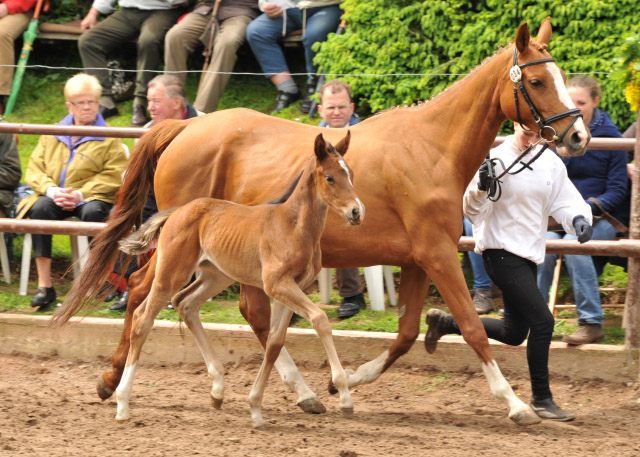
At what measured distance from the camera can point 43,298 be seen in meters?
6.93

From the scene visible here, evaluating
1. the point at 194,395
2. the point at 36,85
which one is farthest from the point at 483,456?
the point at 36,85

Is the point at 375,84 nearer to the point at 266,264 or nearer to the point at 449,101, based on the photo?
the point at 449,101

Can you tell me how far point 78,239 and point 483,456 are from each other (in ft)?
13.0

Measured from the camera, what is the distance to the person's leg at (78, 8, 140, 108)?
9609 mm

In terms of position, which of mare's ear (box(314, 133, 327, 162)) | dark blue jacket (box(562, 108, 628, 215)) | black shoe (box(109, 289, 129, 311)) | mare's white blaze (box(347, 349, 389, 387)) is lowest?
black shoe (box(109, 289, 129, 311))

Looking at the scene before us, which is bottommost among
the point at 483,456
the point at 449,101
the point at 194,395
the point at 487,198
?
the point at 194,395

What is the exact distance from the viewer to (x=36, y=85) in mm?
10367

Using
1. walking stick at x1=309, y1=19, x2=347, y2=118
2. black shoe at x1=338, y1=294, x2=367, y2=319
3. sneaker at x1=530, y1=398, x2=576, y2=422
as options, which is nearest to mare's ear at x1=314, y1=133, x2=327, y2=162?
sneaker at x1=530, y1=398, x2=576, y2=422

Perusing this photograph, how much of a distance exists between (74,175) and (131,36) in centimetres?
298

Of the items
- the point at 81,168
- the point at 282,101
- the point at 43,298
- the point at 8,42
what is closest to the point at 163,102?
the point at 81,168

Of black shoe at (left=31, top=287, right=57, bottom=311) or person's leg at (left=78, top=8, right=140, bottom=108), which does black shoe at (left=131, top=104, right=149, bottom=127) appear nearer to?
person's leg at (left=78, top=8, right=140, bottom=108)

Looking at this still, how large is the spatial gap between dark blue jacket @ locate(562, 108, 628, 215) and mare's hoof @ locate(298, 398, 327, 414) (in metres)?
2.44

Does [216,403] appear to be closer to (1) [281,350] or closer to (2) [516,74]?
(1) [281,350]

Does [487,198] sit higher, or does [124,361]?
[487,198]
